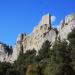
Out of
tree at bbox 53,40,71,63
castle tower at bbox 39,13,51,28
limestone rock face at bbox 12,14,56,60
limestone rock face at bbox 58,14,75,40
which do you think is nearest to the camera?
tree at bbox 53,40,71,63

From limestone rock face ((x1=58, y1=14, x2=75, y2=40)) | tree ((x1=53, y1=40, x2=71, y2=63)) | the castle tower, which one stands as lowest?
tree ((x1=53, y1=40, x2=71, y2=63))

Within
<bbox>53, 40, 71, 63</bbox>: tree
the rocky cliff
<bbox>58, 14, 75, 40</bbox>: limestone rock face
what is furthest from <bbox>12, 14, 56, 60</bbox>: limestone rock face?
<bbox>53, 40, 71, 63</bbox>: tree

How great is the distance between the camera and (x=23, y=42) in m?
150

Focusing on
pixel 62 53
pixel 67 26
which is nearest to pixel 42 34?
pixel 67 26

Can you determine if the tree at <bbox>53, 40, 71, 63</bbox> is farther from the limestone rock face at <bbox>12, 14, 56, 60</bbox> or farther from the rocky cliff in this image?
the limestone rock face at <bbox>12, 14, 56, 60</bbox>

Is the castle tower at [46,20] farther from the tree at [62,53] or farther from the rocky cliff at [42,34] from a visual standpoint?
the tree at [62,53]

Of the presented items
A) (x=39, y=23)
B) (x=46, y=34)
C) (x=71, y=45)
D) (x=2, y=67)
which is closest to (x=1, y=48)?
(x=39, y=23)

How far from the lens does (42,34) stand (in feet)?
416

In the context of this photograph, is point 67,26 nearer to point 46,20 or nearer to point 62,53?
point 62,53

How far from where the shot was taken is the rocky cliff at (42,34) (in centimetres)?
10510

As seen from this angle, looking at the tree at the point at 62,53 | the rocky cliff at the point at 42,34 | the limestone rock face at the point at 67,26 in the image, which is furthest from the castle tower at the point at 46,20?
the tree at the point at 62,53

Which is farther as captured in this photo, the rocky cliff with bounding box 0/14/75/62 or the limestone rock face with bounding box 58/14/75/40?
the rocky cliff with bounding box 0/14/75/62

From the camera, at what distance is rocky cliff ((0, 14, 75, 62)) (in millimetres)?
105100

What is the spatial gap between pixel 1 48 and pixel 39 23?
4950cm
